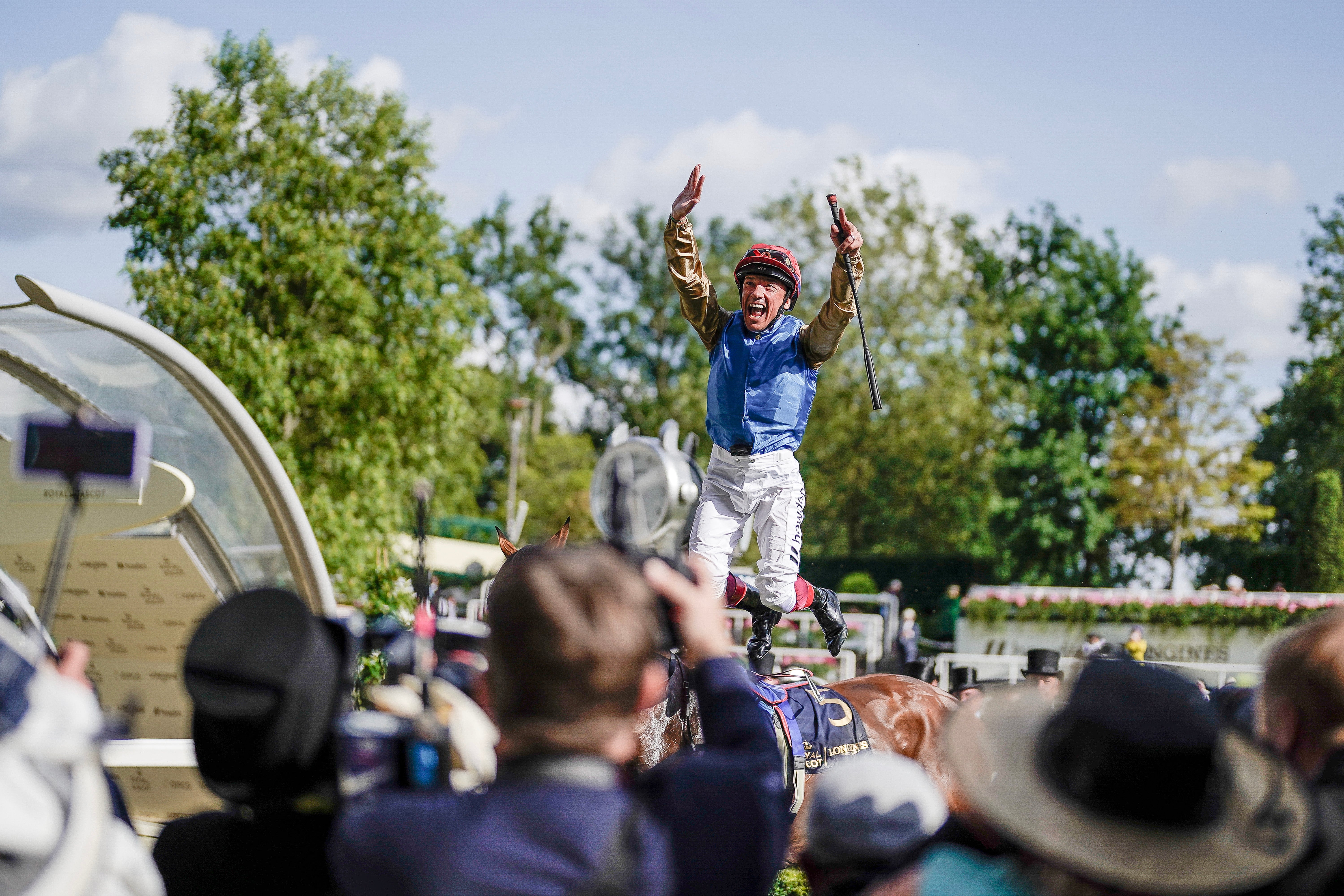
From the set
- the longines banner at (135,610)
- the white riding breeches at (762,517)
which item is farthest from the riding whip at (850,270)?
the longines banner at (135,610)

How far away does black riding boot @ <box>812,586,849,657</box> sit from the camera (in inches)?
234

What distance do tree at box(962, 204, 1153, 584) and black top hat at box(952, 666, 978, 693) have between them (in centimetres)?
2718

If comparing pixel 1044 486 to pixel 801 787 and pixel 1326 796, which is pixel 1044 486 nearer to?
pixel 801 787

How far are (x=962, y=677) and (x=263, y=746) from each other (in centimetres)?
780

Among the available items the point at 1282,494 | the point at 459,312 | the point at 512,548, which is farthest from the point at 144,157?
the point at 1282,494

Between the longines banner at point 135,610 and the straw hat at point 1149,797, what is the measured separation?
594cm

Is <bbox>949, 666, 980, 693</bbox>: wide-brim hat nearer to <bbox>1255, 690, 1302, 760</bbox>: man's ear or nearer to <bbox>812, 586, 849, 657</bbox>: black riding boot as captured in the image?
<bbox>812, 586, 849, 657</bbox>: black riding boot

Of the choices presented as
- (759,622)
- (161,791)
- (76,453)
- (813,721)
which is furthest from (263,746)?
(161,791)

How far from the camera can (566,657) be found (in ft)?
5.58

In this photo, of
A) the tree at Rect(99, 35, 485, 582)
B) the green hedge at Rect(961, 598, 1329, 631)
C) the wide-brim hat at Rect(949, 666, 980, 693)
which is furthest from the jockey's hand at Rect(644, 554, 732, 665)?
the tree at Rect(99, 35, 485, 582)

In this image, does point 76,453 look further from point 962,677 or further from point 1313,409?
point 1313,409

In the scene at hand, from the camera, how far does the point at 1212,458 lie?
3127cm

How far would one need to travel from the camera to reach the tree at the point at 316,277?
23.2 metres

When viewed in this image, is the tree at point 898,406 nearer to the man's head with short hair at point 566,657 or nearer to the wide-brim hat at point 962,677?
the wide-brim hat at point 962,677
